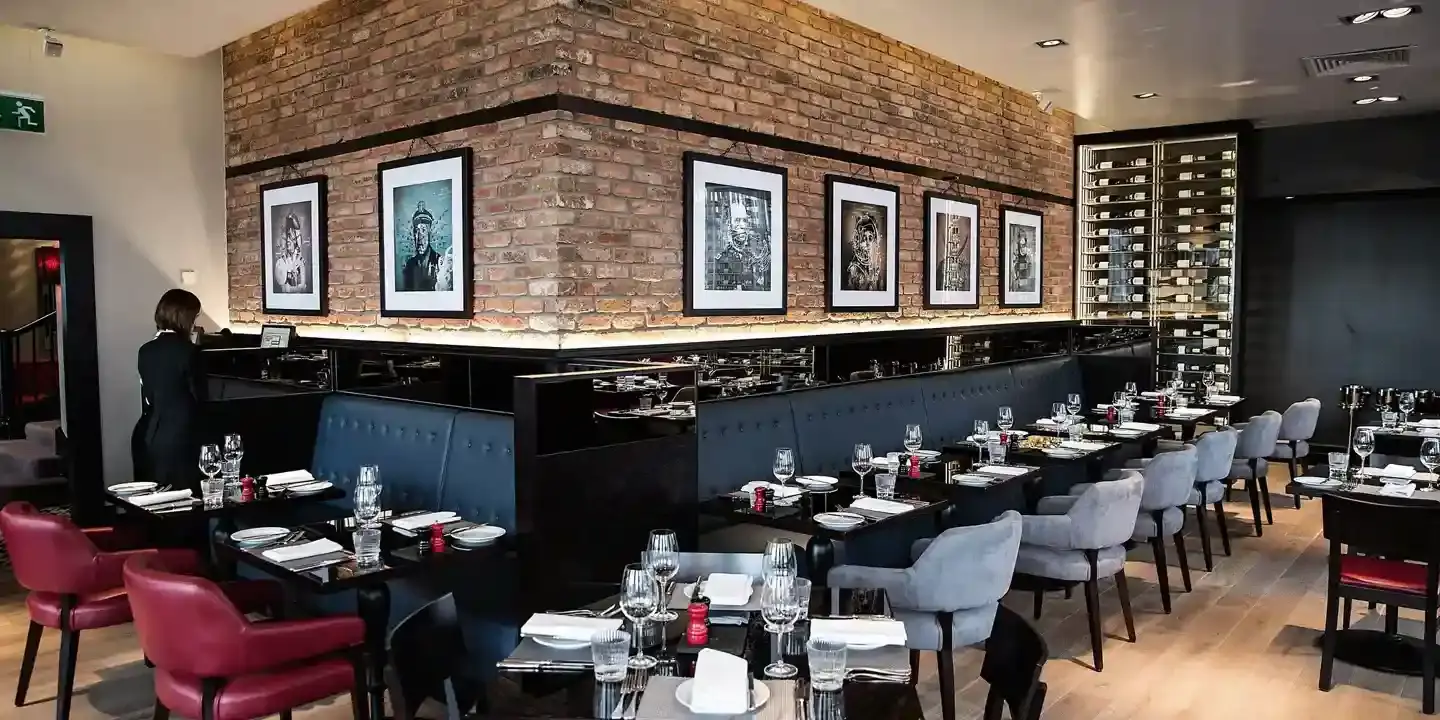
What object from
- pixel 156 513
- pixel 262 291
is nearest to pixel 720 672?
pixel 156 513

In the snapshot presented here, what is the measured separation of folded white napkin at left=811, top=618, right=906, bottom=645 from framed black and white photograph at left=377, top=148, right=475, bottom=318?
3.60m

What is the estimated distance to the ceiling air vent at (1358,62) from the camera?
22.4 feet

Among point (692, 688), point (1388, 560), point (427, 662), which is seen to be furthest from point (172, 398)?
point (1388, 560)

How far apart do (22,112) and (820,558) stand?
617 cm

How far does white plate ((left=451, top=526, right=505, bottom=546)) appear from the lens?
141 inches

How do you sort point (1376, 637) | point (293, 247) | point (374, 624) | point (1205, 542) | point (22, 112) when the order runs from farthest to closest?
point (293, 247), point (22, 112), point (1205, 542), point (1376, 637), point (374, 624)

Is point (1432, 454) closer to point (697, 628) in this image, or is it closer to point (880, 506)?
point (880, 506)

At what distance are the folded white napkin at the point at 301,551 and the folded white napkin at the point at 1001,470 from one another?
311cm

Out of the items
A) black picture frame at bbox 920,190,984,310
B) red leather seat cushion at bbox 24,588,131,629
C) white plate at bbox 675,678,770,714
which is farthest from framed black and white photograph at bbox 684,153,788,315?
white plate at bbox 675,678,770,714

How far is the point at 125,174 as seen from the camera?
23.4 ft

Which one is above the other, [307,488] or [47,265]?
[47,265]

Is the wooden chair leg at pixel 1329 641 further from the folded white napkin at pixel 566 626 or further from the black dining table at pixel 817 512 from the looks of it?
the folded white napkin at pixel 566 626

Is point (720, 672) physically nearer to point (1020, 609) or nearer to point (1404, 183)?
point (1020, 609)

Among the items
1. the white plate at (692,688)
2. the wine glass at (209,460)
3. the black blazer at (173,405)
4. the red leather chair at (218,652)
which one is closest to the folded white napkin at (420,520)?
the red leather chair at (218,652)
